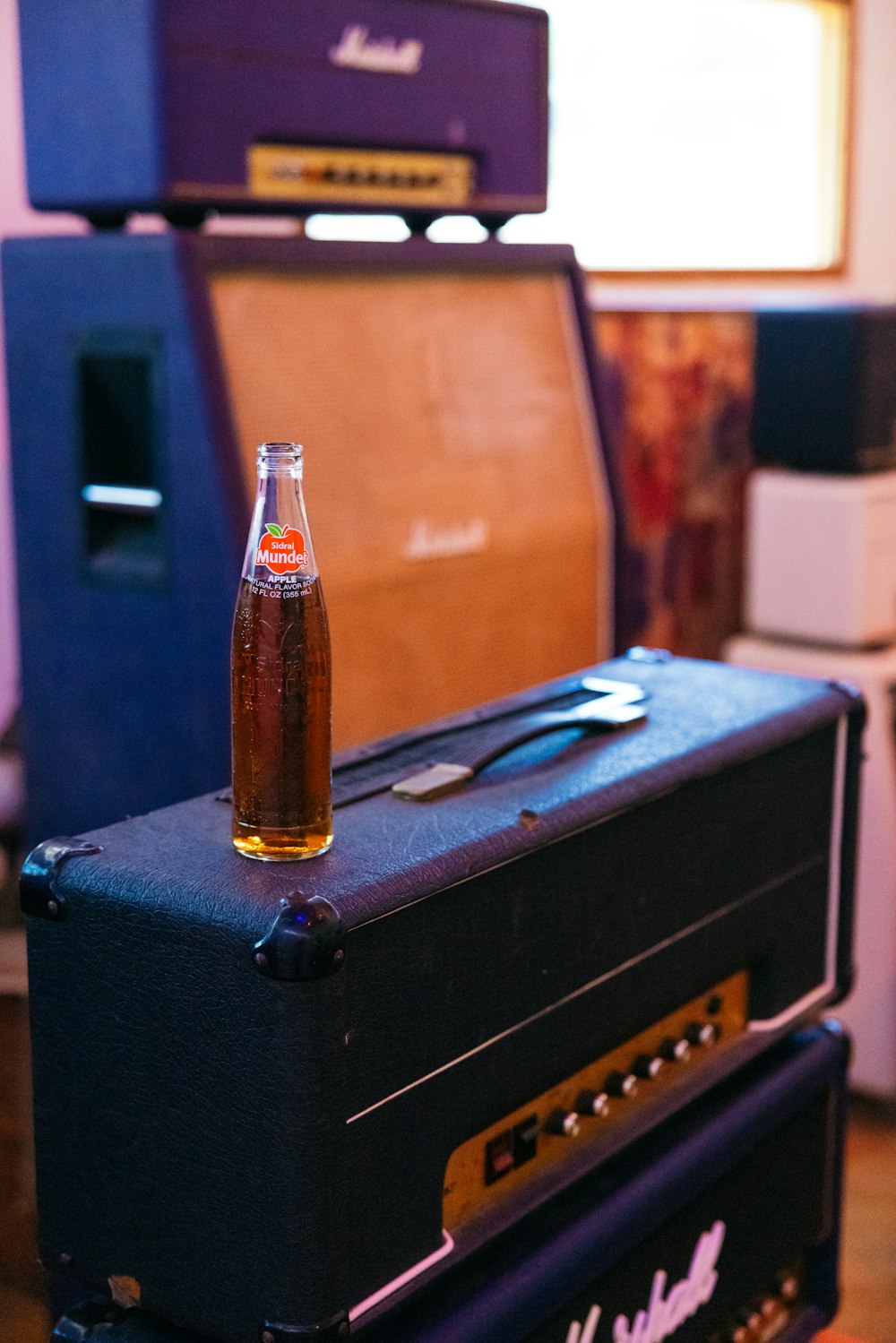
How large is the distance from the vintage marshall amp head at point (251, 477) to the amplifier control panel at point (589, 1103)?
0.43m

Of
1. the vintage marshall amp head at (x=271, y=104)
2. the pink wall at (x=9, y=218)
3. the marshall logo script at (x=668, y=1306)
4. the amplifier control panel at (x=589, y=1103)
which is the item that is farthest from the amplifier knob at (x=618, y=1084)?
the pink wall at (x=9, y=218)

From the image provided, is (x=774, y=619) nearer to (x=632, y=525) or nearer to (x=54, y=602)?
(x=632, y=525)

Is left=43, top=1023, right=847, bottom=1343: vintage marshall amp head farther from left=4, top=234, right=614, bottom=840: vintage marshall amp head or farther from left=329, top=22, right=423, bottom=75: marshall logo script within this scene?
left=329, top=22, right=423, bottom=75: marshall logo script

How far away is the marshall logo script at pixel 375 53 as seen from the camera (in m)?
1.49

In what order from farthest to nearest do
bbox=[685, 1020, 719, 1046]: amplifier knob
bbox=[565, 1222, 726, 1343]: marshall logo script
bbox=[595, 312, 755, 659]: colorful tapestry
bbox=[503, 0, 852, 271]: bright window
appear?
1. bbox=[503, 0, 852, 271]: bright window
2. bbox=[595, 312, 755, 659]: colorful tapestry
3. bbox=[685, 1020, 719, 1046]: amplifier knob
4. bbox=[565, 1222, 726, 1343]: marshall logo script

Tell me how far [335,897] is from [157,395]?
67 cm

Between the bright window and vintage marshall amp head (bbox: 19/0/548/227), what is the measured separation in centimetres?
113

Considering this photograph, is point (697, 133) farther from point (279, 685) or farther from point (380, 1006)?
point (380, 1006)

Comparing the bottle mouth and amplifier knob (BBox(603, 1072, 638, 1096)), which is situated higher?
the bottle mouth

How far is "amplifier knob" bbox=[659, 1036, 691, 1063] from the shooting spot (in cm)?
122

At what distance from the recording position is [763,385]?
242 cm

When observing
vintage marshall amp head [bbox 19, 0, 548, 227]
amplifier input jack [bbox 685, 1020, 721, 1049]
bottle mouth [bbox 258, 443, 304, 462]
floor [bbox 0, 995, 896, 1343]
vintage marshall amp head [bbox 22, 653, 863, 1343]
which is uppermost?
vintage marshall amp head [bbox 19, 0, 548, 227]

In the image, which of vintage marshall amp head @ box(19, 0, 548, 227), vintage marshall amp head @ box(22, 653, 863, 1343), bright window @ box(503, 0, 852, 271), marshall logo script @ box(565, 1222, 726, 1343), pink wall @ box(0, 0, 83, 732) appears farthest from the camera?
bright window @ box(503, 0, 852, 271)

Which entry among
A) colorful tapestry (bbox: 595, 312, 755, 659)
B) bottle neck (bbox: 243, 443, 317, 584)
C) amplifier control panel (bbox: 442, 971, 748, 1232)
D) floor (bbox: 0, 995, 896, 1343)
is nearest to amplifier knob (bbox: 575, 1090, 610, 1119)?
amplifier control panel (bbox: 442, 971, 748, 1232)
